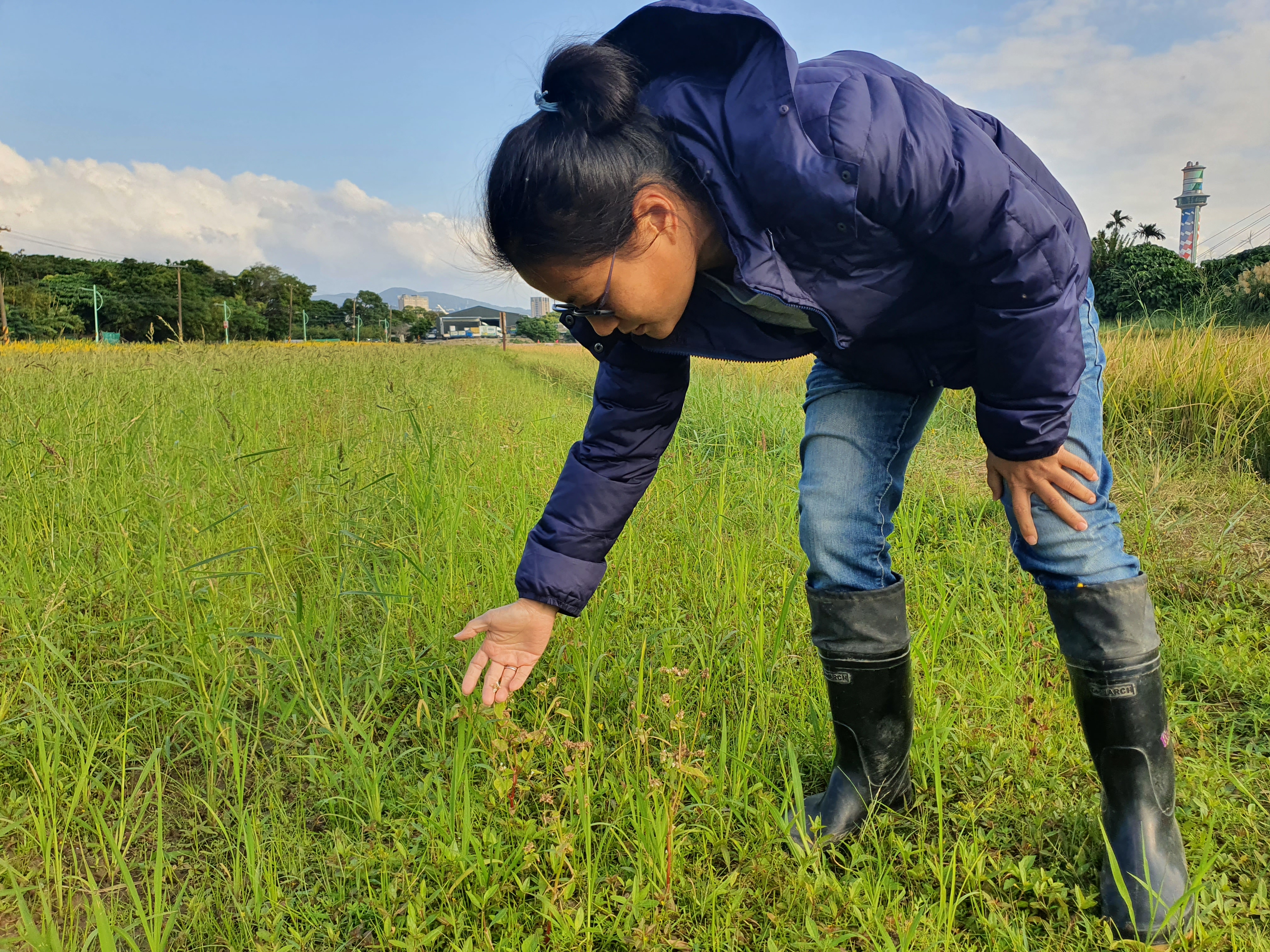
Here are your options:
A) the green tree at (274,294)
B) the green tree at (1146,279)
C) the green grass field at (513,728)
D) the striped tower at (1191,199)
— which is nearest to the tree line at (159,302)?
the green tree at (274,294)

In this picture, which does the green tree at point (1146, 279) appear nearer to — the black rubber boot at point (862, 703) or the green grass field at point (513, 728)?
the green grass field at point (513, 728)

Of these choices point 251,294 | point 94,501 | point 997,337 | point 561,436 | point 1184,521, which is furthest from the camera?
point 251,294

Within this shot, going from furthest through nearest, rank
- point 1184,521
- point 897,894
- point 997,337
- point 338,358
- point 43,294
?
point 43,294, point 338,358, point 1184,521, point 897,894, point 997,337

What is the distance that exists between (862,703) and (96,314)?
156 ft

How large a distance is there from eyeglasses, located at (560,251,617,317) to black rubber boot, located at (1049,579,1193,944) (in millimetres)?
942

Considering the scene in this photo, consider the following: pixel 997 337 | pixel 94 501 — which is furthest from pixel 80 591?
pixel 997 337

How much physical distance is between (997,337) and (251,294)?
91872 millimetres

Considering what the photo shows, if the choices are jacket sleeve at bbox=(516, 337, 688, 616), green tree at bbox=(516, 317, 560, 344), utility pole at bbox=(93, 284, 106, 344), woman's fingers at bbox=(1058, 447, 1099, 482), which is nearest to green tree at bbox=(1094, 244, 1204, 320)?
woman's fingers at bbox=(1058, 447, 1099, 482)

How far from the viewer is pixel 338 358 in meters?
11.0

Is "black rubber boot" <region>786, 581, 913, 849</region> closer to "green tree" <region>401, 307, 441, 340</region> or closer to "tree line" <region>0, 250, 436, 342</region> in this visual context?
"tree line" <region>0, 250, 436, 342</region>

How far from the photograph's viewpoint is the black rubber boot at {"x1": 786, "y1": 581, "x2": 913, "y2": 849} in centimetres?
142

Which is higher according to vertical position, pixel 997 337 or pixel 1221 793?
pixel 997 337

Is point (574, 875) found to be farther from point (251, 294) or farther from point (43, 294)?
point (251, 294)

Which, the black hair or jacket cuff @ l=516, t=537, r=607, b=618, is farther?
jacket cuff @ l=516, t=537, r=607, b=618
